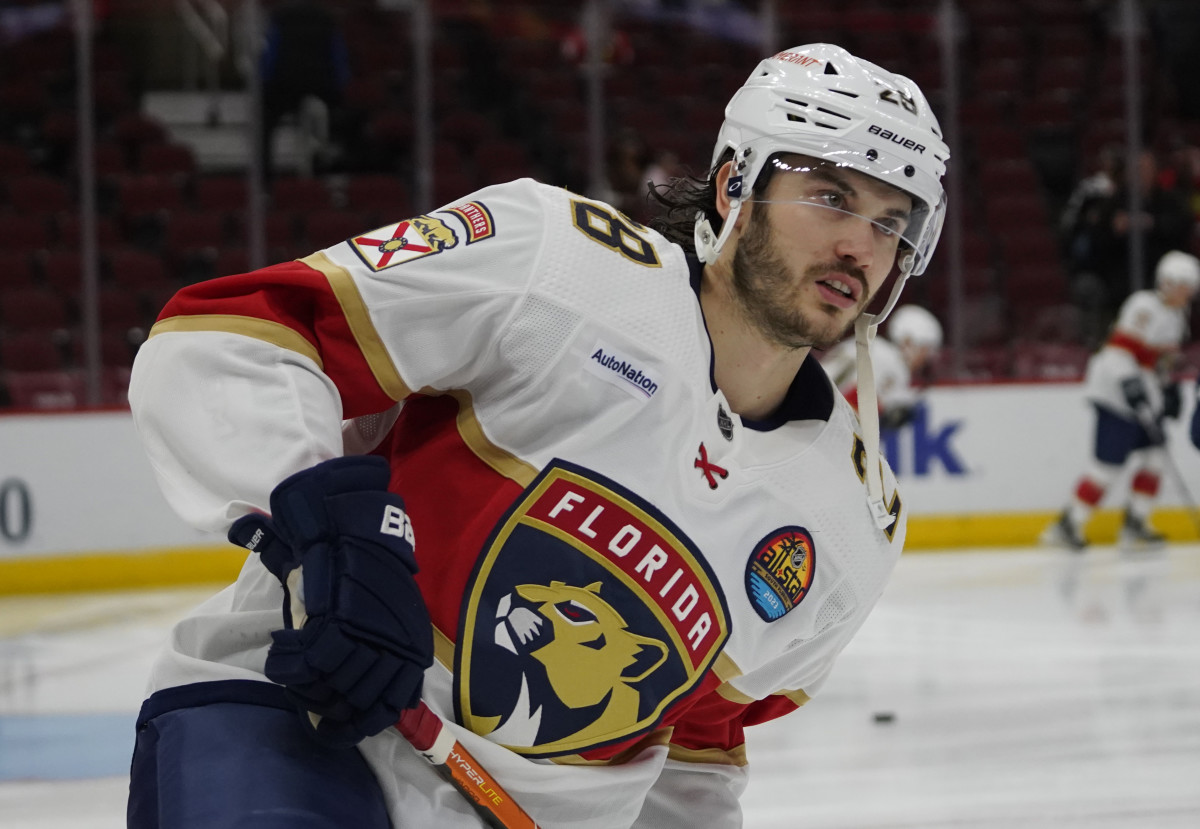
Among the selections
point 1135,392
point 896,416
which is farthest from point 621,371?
Result: point 1135,392

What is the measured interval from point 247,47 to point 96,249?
1232mm

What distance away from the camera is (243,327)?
1328mm

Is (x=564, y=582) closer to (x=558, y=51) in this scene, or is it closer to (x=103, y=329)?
(x=103, y=329)

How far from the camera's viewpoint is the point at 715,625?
1.54m

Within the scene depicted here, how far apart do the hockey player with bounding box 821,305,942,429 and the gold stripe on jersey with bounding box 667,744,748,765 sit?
503 cm

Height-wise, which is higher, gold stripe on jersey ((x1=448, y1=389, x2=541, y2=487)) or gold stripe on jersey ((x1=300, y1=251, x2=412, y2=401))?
gold stripe on jersey ((x1=300, y1=251, x2=412, y2=401))

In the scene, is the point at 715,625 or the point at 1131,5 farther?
the point at 1131,5

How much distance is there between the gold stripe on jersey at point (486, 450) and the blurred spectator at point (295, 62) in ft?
19.6

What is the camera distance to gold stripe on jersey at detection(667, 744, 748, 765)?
174 centimetres

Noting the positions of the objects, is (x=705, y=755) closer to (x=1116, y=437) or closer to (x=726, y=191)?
(x=726, y=191)

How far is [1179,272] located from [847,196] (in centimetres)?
649

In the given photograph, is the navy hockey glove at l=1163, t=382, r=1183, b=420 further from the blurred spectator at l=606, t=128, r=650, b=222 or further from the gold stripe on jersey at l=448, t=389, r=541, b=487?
the gold stripe on jersey at l=448, t=389, r=541, b=487

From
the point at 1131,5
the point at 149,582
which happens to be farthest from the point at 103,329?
the point at 1131,5

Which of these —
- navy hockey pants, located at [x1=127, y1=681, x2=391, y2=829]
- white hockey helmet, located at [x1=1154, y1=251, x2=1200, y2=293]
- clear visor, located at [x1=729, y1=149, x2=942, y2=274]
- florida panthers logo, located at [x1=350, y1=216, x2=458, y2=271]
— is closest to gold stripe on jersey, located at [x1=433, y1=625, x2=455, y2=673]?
navy hockey pants, located at [x1=127, y1=681, x2=391, y2=829]
